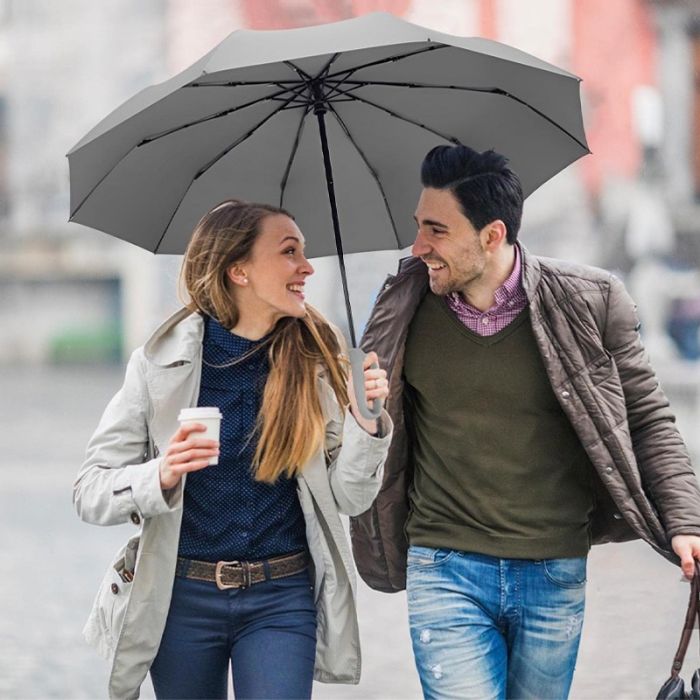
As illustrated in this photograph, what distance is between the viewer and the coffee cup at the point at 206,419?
2.71m

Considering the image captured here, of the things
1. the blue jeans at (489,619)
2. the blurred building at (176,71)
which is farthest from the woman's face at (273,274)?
the blurred building at (176,71)

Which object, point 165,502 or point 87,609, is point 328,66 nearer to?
point 165,502

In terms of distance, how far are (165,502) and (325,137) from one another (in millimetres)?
966

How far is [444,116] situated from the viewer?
351 centimetres

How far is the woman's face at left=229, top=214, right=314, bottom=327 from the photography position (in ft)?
10.2

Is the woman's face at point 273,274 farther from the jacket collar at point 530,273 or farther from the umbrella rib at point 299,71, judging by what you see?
the jacket collar at point 530,273

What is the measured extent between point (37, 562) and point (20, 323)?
14947 millimetres

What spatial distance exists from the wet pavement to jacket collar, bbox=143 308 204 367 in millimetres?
2515

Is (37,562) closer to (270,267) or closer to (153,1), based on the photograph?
(270,267)

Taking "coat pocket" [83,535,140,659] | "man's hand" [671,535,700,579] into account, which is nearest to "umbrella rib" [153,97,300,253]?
"coat pocket" [83,535,140,659]

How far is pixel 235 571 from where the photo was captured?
2.93 metres

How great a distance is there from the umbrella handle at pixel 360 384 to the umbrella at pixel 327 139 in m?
0.07

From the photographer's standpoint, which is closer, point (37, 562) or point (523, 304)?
point (523, 304)

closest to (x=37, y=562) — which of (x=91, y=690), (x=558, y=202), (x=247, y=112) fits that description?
(x=91, y=690)
